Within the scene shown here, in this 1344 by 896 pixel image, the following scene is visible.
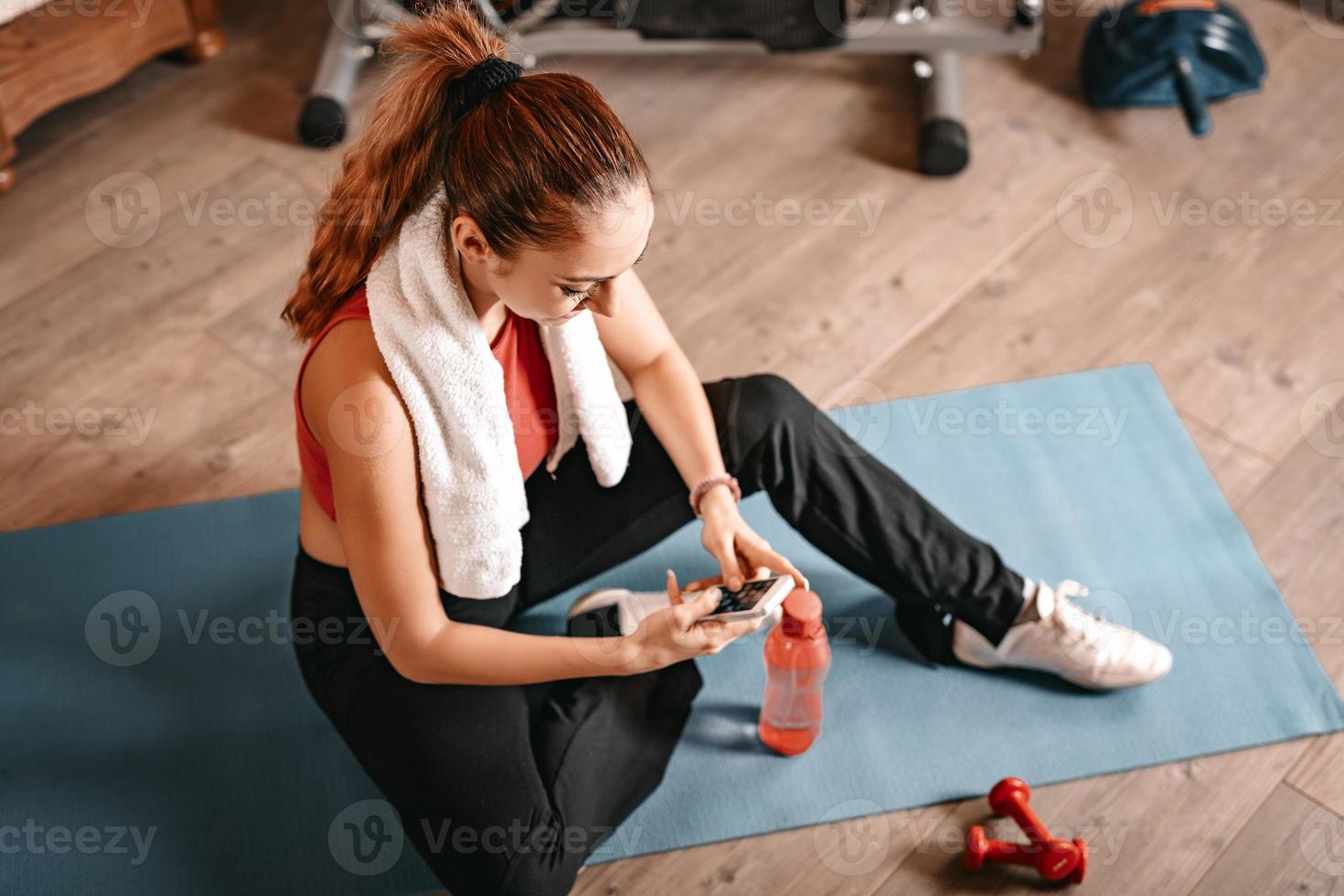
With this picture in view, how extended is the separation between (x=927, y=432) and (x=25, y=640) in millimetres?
1241

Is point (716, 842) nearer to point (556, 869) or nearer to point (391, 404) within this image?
point (556, 869)

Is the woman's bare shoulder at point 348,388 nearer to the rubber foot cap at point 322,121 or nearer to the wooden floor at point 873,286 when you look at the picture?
the wooden floor at point 873,286

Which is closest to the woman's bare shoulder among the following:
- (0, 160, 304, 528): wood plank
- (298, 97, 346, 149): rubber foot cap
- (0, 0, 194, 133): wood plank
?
(0, 160, 304, 528): wood plank

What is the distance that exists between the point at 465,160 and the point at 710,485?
465mm

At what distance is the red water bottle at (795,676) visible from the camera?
1346mm

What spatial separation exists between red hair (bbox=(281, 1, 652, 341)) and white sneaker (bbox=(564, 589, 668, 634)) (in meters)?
0.50

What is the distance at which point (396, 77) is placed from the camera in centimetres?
118

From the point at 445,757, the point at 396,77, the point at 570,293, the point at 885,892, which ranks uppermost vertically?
the point at 396,77

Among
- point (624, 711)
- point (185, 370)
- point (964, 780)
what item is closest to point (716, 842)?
point (624, 711)

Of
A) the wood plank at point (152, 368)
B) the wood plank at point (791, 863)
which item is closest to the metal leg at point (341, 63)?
the wood plank at point (152, 368)

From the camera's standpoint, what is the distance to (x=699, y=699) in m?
1.58

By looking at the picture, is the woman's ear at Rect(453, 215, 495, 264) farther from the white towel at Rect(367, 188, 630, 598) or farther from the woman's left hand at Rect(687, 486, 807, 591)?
the woman's left hand at Rect(687, 486, 807, 591)

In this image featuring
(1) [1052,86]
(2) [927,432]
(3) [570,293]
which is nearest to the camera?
(3) [570,293]

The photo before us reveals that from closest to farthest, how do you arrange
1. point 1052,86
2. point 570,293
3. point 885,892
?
point 570,293 → point 885,892 → point 1052,86
